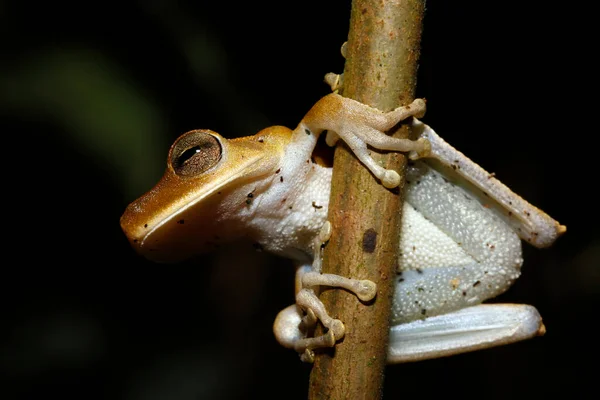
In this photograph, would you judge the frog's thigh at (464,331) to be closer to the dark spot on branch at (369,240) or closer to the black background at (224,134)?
the dark spot on branch at (369,240)

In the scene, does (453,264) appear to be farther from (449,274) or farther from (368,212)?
(368,212)

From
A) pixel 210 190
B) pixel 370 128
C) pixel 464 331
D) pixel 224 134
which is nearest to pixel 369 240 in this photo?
pixel 370 128

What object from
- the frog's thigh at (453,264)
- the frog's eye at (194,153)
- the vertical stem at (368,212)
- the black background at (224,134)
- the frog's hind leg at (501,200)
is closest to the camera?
the vertical stem at (368,212)

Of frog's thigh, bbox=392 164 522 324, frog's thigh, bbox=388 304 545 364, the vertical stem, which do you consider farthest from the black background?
the vertical stem

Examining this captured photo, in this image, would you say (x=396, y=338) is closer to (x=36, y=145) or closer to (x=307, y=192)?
(x=307, y=192)

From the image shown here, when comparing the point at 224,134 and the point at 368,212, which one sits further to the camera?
the point at 224,134

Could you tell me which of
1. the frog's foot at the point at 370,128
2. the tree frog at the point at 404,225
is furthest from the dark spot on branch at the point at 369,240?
the tree frog at the point at 404,225

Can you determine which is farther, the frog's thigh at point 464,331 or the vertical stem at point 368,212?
the frog's thigh at point 464,331
